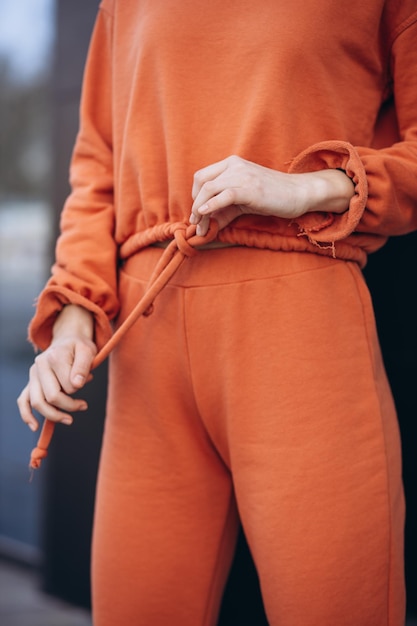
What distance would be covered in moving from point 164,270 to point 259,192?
177 mm

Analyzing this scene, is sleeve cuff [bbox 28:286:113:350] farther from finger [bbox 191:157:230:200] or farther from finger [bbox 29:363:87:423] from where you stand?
finger [bbox 191:157:230:200]

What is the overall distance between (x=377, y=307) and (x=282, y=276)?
0.70m

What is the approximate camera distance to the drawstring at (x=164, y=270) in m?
0.91

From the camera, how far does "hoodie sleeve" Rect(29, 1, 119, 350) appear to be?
1031 mm

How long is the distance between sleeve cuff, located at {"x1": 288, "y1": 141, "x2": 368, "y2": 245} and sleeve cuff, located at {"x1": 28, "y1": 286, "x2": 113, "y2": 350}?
325 mm

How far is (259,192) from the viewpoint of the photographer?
2.72ft

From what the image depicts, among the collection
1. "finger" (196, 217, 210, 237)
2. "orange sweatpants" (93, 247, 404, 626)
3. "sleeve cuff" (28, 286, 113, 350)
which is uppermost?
"finger" (196, 217, 210, 237)

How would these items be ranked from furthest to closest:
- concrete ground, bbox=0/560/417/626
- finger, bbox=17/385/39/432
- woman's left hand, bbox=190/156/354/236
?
concrete ground, bbox=0/560/417/626, finger, bbox=17/385/39/432, woman's left hand, bbox=190/156/354/236

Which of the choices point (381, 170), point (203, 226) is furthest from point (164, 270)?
point (381, 170)

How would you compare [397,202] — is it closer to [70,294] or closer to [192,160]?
[192,160]

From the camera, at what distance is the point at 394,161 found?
90 cm

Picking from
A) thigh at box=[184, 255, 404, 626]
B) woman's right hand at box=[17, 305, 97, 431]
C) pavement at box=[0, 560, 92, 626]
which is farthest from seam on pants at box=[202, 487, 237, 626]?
pavement at box=[0, 560, 92, 626]

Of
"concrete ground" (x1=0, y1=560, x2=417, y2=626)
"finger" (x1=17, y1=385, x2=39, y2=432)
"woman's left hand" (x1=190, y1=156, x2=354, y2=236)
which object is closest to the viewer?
"woman's left hand" (x1=190, y1=156, x2=354, y2=236)

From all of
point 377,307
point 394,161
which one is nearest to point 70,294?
point 394,161
